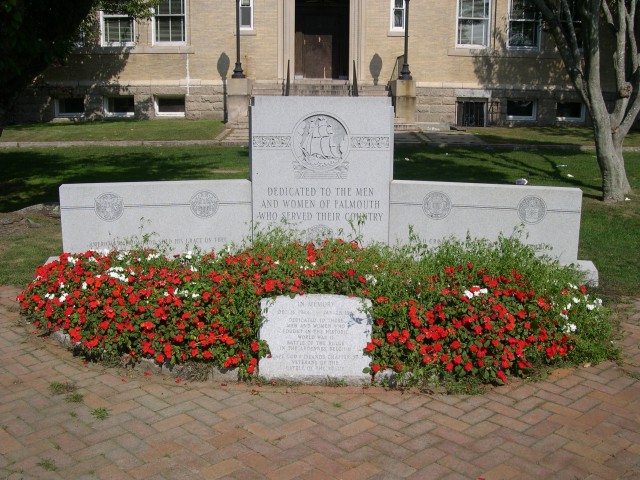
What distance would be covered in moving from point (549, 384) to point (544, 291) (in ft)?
2.73

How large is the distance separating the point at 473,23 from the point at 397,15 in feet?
8.21

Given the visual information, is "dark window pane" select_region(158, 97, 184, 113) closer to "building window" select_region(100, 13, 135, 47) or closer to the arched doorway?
"building window" select_region(100, 13, 135, 47)

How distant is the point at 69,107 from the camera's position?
25.0 m

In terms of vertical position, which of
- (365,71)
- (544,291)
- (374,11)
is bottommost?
(544,291)

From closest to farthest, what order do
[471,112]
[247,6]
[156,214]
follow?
[156,214]
[247,6]
[471,112]

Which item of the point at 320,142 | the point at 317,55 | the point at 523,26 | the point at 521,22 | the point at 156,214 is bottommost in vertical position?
the point at 156,214

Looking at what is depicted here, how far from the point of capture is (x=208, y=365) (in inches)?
231

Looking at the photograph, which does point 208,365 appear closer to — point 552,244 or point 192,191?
point 192,191

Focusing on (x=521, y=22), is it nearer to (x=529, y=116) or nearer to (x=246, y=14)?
(x=529, y=116)

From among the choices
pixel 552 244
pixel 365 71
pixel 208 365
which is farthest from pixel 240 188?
pixel 365 71

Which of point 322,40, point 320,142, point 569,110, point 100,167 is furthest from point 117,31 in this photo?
point 320,142

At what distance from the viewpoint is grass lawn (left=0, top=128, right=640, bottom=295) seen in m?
9.45

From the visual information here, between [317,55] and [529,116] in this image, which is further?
[317,55]

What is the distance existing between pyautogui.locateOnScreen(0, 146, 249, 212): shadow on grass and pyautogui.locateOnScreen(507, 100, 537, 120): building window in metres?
11.2
